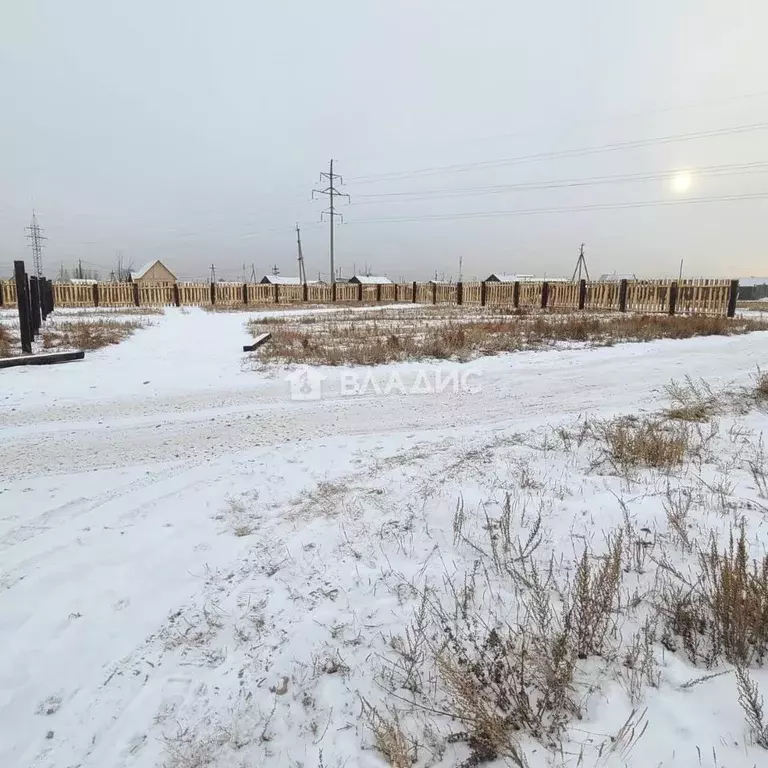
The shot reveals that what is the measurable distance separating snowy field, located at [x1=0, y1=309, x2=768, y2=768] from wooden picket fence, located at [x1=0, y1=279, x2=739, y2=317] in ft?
55.0

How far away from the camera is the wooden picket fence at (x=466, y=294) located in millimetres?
18719

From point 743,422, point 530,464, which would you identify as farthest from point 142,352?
point 743,422

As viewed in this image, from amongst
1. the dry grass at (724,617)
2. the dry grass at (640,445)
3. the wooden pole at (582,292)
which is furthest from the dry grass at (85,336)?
the wooden pole at (582,292)

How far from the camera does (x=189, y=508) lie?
2852 mm

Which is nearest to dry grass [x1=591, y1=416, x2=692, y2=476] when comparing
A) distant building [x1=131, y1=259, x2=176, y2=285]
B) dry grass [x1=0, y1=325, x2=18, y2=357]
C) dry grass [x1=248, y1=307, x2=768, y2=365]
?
dry grass [x1=248, y1=307, x2=768, y2=365]

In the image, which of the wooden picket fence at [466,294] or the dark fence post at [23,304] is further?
the wooden picket fence at [466,294]

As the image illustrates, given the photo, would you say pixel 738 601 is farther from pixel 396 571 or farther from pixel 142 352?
pixel 142 352

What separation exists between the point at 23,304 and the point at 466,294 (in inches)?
885

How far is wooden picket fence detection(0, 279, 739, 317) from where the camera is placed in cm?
1872

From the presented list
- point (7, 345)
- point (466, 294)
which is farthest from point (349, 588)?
point (466, 294)

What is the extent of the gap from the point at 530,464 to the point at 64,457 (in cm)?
360

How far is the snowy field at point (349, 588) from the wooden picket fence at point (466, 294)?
Answer: 16755mm

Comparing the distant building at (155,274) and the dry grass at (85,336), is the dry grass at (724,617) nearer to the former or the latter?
the dry grass at (85,336)

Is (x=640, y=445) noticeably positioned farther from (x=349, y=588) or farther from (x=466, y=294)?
(x=466, y=294)
